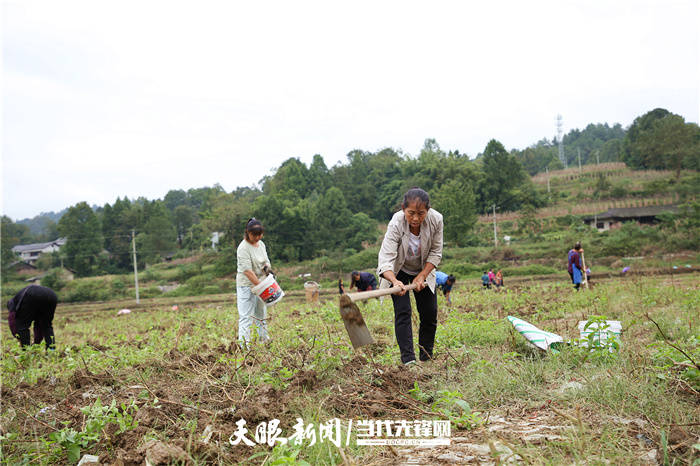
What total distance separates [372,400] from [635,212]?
3758 cm

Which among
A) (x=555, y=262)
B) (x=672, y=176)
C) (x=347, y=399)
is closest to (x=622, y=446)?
(x=347, y=399)

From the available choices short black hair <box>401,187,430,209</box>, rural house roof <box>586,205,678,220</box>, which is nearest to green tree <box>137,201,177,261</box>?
rural house roof <box>586,205,678,220</box>

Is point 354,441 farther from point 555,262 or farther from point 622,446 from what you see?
point 555,262

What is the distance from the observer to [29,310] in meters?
6.00

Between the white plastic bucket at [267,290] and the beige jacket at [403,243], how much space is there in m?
1.74

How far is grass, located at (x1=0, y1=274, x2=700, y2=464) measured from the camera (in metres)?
2.31

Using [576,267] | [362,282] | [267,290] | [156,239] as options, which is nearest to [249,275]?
[267,290]

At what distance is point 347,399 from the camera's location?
3051 mm

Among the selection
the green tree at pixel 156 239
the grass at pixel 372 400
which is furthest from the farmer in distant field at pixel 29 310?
the green tree at pixel 156 239

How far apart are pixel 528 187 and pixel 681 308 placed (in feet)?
131

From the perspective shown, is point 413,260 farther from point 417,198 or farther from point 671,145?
point 671,145

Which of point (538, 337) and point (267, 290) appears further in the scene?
point (267, 290)

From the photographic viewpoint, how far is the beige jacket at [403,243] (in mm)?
3967

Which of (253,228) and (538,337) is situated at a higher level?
(253,228)
